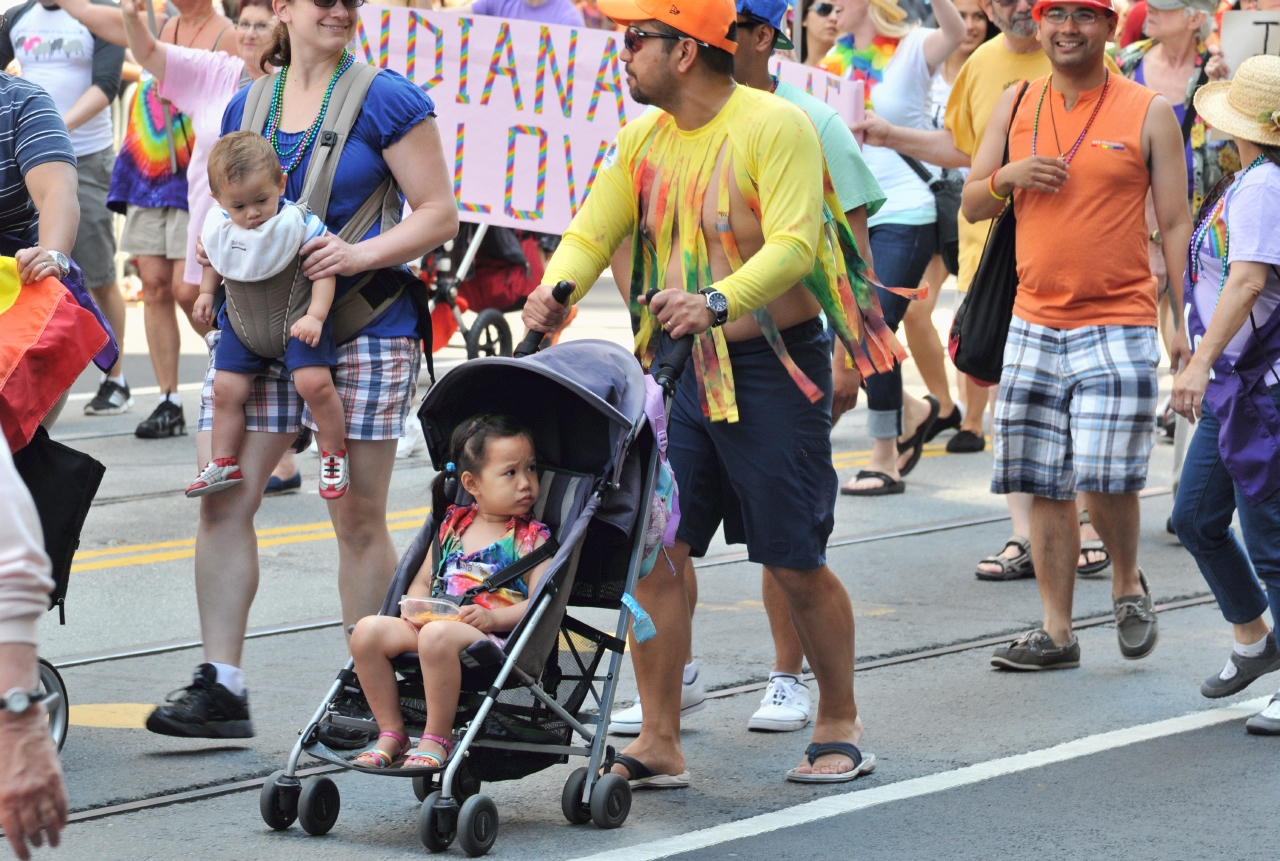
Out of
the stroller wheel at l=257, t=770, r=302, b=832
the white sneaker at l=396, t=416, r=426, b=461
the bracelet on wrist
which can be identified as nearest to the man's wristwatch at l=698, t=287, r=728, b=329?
the stroller wheel at l=257, t=770, r=302, b=832

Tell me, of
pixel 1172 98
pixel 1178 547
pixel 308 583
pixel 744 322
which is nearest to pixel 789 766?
pixel 744 322

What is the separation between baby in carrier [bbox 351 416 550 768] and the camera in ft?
15.2

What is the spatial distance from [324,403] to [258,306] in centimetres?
33

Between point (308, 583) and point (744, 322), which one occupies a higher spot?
point (744, 322)

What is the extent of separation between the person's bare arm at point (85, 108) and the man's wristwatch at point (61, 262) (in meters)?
6.06

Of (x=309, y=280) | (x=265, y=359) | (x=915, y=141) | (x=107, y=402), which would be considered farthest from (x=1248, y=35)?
(x=107, y=402)

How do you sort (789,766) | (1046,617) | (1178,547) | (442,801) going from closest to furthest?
(442,801) < (789,766) < (1046,617) < (1178,547)

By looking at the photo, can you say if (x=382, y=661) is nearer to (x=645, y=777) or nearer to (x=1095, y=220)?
(x=645, y=777)

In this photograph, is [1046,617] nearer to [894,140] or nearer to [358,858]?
[894,140]

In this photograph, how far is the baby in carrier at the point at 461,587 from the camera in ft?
15.2

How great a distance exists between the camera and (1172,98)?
9.02 m

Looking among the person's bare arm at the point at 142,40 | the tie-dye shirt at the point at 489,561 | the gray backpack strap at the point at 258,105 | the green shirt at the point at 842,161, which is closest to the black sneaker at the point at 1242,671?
the green shirt at the point at 842,161

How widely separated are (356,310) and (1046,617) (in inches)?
103

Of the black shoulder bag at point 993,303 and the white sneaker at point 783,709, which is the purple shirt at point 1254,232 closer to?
the black shoulder bag at point 993,303
